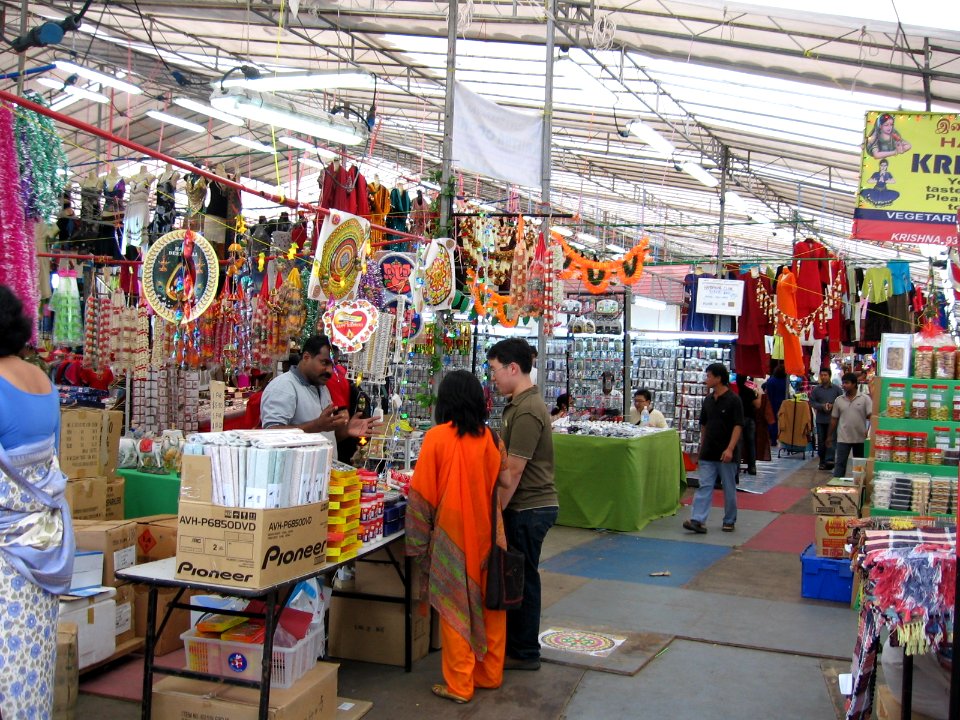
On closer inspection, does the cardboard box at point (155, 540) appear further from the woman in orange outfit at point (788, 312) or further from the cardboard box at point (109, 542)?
the woman in orange outfit at point (788, 312)

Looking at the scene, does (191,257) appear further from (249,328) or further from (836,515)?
(836,515)

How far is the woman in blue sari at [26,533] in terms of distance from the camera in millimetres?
2945

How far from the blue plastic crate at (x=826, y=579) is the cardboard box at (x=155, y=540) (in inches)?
172

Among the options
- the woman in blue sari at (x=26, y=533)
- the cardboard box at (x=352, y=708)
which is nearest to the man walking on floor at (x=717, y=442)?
the cardboard box at (x=352, y=708)

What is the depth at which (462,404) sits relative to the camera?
4160 mm

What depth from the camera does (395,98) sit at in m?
16.0

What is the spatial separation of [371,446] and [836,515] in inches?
140

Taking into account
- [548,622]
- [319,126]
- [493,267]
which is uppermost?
[319,126]

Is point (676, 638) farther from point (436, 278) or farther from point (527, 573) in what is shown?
point (436, 278)

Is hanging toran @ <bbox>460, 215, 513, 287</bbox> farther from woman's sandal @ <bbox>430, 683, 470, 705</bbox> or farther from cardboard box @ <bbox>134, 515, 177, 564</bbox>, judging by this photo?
woman's sandal @ <bbox>430, 683, 470, 705</bbox>

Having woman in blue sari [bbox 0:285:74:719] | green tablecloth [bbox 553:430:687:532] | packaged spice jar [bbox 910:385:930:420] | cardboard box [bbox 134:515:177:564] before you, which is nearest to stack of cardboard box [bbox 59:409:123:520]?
cardboard box [bbox 134:515:177:564]

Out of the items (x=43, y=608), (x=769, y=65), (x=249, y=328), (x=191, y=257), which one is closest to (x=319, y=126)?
(x=191, y=257)

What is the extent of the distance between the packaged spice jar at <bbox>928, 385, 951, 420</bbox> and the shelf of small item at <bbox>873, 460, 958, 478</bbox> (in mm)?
346

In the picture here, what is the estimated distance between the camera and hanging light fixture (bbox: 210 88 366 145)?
16.8ft
